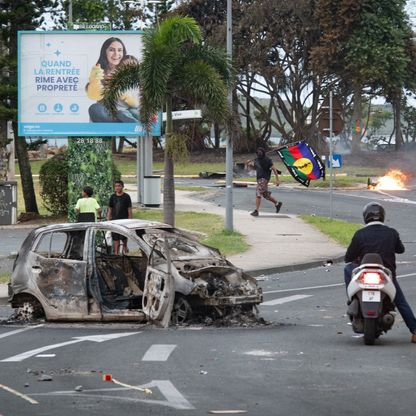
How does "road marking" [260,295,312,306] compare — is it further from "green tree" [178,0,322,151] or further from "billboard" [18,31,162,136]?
"green tree" [178,0,322,151]

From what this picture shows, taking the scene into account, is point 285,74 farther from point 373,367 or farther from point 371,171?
point 373,367

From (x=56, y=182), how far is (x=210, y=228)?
6.70 metres

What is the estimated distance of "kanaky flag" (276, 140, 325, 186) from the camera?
34.0m

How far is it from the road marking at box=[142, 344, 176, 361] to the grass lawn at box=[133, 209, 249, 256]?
39.4 feet

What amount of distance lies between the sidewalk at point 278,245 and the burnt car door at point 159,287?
5137 mm

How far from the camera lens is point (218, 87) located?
24.8 metres

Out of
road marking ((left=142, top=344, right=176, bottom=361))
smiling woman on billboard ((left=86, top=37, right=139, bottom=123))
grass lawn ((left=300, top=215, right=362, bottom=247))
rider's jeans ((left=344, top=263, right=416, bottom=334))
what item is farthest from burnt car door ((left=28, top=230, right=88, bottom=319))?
smiling woman on billboard ((left=86, top=37, right=139, bottom=123))

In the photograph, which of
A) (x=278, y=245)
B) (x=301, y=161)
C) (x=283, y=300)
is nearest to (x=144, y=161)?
(x=301, y=161)

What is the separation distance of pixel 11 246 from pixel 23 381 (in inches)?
734

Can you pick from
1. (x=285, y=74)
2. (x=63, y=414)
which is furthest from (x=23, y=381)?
(x=285, y=74)

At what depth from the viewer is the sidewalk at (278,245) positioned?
22859mm

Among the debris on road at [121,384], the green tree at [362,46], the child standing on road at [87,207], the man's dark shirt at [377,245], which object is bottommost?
the debris on road at [121,384]

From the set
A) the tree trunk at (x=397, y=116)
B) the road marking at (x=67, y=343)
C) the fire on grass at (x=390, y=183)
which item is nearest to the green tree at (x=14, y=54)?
the fire on grass at (x=390, y=183)

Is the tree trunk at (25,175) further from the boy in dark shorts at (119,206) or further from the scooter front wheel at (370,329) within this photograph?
the scooter front wheel at (370,329)
